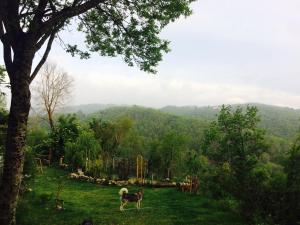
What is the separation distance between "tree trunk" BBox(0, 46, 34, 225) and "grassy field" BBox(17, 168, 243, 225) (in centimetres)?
319

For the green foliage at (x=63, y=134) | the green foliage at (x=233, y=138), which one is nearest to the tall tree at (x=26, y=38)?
the green foliage at (x=233, y=138)

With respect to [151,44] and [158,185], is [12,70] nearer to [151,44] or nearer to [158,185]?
[151,44]

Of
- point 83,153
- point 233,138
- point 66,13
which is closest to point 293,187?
point 66,13

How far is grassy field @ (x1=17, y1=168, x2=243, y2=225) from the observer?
14.8 m

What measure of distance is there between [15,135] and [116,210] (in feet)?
30.0

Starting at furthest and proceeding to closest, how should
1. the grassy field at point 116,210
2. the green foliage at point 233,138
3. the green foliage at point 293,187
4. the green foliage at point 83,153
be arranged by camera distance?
the green foliage at point 233,138
the green foliage at point 83,153
the grassy field at point 116,210
the green foliage at point 293,187

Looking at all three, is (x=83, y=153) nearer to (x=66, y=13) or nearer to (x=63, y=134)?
(x=63, y=134)

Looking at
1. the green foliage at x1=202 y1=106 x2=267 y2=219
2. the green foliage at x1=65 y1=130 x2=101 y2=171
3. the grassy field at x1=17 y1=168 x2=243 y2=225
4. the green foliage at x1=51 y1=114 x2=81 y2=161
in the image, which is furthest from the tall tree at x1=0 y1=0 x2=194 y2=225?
the green foliage at x1=51 y1=114 x2=81 y2=161

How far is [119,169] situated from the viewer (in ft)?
108

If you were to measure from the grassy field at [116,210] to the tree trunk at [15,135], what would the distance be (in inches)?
126

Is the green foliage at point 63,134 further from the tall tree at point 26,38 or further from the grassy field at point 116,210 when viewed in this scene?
the tall tree at point 26,38

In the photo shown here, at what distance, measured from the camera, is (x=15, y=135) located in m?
9.25

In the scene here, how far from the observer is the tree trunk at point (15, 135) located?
9180mm

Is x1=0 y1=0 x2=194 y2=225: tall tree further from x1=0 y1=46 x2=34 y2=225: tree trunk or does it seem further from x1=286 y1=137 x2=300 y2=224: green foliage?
x1=286 y1=137 x2=300 y2=224: green foliage
